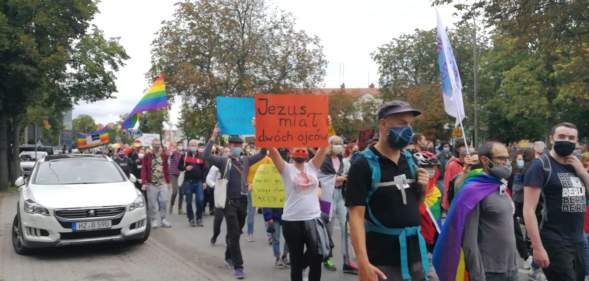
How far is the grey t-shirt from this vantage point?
14.8 ft

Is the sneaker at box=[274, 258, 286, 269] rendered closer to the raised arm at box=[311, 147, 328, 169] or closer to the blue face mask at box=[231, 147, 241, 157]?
the blue face mask at box=[231, 147, 241, 157]

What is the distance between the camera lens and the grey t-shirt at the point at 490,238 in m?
4.51

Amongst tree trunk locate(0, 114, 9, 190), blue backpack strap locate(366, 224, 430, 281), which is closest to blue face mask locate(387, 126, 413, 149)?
blue backpack strap locate(366, 224, 430, 281)

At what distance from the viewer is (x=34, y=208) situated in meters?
8.45

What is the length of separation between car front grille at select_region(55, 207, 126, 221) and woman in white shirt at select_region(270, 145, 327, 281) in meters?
3.97

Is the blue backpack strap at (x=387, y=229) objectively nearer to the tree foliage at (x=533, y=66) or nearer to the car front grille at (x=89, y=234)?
the car front grille at (x=89, y=234)

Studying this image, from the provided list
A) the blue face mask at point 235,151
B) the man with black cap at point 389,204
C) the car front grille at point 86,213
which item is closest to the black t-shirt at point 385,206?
the man with black cap at point 389,204

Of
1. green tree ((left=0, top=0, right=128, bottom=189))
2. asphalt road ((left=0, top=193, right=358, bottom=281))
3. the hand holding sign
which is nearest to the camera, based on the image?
the hand holding sign

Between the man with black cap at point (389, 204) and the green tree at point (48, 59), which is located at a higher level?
the green tree at point (48, 59)

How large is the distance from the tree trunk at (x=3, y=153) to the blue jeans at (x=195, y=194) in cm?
1476

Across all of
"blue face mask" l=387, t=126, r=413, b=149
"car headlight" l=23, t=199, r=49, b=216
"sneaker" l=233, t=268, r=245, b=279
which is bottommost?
"sneaker" l=233, t=268, r=245, b=279

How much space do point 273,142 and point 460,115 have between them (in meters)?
2.60

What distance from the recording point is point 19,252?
8945 millimetres

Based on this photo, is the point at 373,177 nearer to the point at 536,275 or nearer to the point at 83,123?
the point at 536,275
